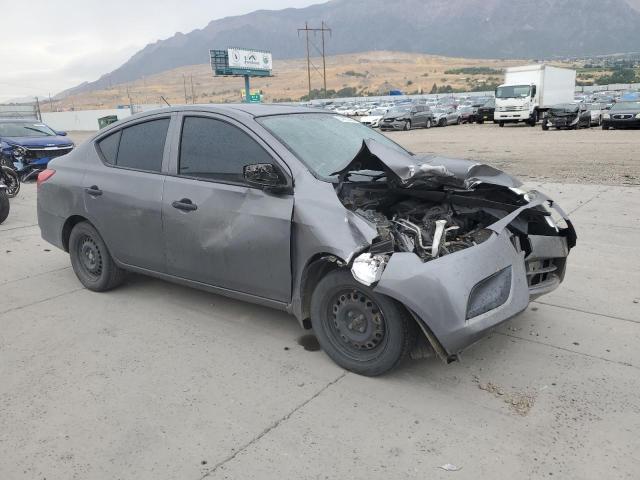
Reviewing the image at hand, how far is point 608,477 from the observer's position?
2.67m

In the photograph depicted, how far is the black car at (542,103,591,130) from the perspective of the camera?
26.8m

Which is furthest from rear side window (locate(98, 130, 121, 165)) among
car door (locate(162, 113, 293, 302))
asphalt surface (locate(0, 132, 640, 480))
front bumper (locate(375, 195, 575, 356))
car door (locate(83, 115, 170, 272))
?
front bumper (locate(375, 195, 575, 356))

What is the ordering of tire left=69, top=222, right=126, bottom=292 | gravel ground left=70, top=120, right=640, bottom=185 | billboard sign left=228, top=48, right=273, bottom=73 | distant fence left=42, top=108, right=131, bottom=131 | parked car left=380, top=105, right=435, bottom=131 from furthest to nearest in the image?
1. billboard sign left=228, top=48, right=273, bottom=73
2. distant fence left=42, top=108, right=131, bottom=131
3. parked car left=380, top=105, right=435, bottom=131
4. gravel ground left=70, top=120, right=640, bottom=185
5. tire left=69, top=222, right=126, bottom=292

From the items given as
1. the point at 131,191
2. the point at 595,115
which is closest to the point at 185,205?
the point at 131,191

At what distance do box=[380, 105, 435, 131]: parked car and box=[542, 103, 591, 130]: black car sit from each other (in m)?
8.69

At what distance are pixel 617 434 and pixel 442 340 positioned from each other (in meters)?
1.03

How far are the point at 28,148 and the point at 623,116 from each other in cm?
2349

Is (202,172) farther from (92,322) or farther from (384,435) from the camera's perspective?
(384,435)

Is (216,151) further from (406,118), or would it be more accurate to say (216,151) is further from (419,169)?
(406,118)

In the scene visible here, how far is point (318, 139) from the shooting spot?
430 centimetres

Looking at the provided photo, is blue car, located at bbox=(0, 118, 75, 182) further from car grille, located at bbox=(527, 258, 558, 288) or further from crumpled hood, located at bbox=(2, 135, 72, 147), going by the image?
car grille, located at bbox=(527, 258, 558, 288)

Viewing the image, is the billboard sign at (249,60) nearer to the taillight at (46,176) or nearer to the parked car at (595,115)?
the parked car at (595,115)

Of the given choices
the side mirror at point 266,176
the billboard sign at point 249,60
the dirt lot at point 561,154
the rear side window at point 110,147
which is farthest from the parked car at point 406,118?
the billboard sign at point 249,60

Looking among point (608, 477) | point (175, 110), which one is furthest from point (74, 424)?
point (608, 477)
